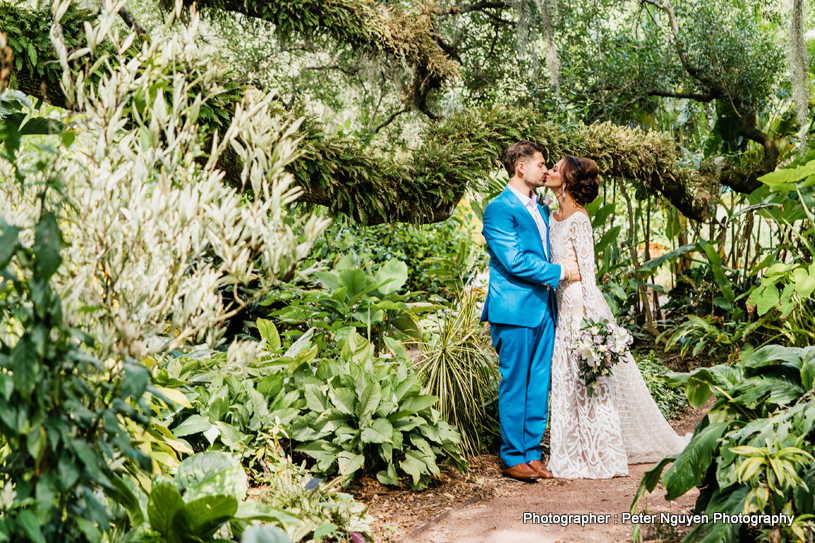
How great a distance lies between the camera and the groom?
349cm

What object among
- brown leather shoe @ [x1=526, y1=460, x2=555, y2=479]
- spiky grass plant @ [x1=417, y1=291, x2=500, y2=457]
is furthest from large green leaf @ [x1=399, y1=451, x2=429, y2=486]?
brown leather shoe @ [x1=526, y1=460, x2=555, y2=479]

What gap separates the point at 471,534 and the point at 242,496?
3.41ft

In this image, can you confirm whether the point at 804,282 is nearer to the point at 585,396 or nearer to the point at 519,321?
the point at 585,396

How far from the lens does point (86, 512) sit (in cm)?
131

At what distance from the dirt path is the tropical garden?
26cm

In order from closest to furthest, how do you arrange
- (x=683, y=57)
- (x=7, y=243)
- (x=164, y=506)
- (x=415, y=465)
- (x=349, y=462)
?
(x=7, y=243), (x=164, y=506), (x=349, y=462), (x=415, y=465), (x=683, y=57)

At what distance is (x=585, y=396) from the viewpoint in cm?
361

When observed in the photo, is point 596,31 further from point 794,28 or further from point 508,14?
point 794,28

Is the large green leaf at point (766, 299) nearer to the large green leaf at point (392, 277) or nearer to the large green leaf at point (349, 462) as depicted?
the large green leaf at point (392, 277)

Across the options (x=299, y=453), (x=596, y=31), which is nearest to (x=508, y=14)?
(x=596, y=31)

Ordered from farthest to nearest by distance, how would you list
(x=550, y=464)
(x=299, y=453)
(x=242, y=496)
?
(x=550, y=464)
(x=299, y=453)
(x=242, y=496)

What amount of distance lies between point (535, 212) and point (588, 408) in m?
1.21

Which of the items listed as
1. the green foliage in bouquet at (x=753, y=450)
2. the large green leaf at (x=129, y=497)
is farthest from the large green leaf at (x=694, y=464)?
the large green leaf at (x=129, y=497)

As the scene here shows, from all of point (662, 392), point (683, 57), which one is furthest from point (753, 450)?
point (683, 57)
